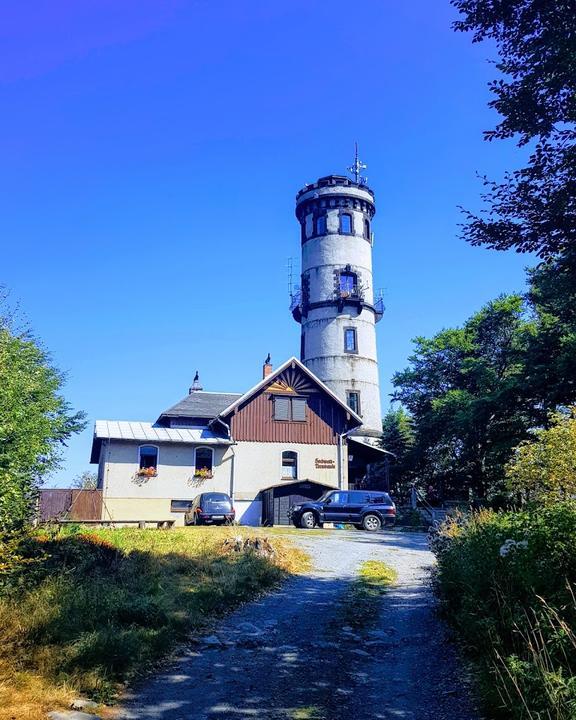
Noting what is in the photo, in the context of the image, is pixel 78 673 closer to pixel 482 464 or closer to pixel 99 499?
pixel 99 499

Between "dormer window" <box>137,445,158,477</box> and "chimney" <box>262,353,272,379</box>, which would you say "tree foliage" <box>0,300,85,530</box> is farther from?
"chimney" <box>262,353,272,379</box>

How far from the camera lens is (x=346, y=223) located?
43250 millimetres

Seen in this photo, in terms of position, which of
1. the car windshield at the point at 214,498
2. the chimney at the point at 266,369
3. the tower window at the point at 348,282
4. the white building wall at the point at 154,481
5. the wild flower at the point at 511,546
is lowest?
the wild flower at the point at 511,546

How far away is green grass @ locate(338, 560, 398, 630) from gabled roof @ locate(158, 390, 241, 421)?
19646 millimetres

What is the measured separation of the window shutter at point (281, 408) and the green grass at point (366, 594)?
17.8m

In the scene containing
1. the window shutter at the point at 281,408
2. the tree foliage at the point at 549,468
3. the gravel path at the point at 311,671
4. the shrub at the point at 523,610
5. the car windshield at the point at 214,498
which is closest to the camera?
the shrub at the point at 523,610

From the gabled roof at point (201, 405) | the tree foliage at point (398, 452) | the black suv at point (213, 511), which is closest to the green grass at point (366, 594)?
the black suv at point (213, 511)

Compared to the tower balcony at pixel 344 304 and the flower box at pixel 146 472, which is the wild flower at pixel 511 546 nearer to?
the flower box at pixel 146 472

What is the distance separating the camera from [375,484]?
38.4 meters

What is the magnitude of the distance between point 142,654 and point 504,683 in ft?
13.6

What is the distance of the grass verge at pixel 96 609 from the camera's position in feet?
20.2

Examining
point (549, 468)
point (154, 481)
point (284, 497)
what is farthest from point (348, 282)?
point (549, 468)

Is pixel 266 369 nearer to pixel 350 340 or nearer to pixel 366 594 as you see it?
pixel 350 340

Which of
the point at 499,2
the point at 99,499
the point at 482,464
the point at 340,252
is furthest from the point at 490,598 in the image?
the point at 340,252
